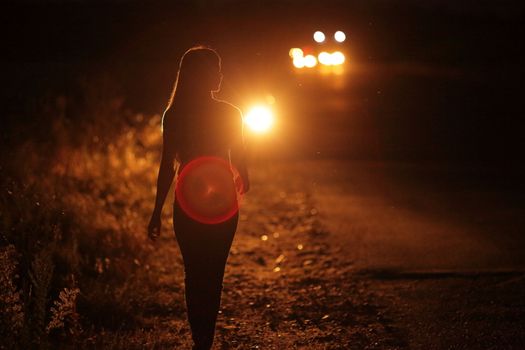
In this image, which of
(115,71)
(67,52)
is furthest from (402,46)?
(67,52)

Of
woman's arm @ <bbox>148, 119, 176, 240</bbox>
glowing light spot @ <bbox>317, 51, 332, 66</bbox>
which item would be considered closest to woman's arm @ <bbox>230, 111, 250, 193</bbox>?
woman's arm @ <bbox>148, 119, 176, 240</bbox>

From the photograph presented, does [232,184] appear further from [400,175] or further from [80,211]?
[400,175]

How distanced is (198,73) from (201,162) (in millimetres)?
583

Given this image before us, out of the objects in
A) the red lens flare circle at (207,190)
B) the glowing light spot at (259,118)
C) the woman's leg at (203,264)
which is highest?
the glowing light spot at (259,118)

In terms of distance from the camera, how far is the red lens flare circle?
4.81 metres

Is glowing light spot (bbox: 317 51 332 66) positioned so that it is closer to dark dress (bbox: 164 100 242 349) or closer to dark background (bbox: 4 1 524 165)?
dark background (bbox: 4 1 524 165)

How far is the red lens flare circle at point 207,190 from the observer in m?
4.81

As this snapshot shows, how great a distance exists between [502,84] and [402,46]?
3.40 metres

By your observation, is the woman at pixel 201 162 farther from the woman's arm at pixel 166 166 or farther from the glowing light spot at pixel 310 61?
the glowing light spot at pixel 310 61

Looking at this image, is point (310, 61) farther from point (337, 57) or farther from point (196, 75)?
point (196, 75)

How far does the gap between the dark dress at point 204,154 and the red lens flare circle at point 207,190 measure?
3 centimetres

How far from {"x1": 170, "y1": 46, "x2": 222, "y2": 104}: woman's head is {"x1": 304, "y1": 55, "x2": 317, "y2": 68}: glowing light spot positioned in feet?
36.6

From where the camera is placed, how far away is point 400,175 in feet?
46.2

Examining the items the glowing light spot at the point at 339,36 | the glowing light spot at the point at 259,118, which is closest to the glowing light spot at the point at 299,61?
the glowing light spot at the point at 259,118
